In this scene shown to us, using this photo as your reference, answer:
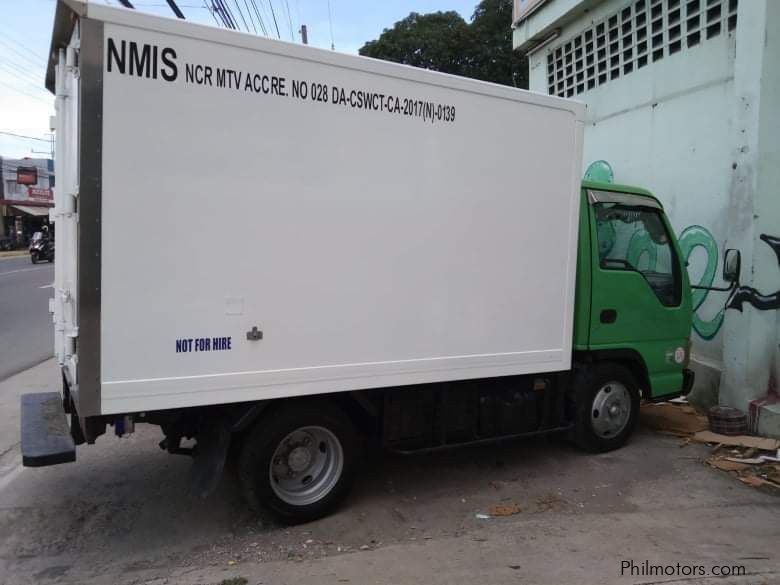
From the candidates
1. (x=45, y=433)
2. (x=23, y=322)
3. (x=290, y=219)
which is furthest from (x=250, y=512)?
(x=23, y=322)

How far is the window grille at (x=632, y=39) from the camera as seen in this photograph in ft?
22.7

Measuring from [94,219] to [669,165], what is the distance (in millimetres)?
6576

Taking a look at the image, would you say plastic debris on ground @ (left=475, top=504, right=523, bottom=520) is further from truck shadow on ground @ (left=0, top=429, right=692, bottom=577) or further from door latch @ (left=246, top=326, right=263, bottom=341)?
door latch @ (left=246, top=326, right=263, bottom=341)

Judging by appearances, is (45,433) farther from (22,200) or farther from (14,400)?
(22,200)

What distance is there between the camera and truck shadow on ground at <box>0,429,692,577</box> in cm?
369

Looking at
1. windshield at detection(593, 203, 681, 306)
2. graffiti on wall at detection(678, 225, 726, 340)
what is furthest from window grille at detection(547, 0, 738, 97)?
windshield at detection(593, 203, 681, 306)

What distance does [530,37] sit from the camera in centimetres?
1001

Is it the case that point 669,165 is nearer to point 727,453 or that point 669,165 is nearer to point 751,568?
point 727,453

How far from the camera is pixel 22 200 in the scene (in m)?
44.0

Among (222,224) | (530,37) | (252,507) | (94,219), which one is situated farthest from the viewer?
(530,37)

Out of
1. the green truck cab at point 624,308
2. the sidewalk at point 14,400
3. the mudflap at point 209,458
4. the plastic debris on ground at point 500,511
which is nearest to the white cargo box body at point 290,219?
the mudflap at point 209,458

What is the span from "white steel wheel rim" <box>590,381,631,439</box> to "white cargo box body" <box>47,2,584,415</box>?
997 mm

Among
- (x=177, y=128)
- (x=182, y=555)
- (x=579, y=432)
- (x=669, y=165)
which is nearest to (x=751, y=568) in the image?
(x=579, y=432)
